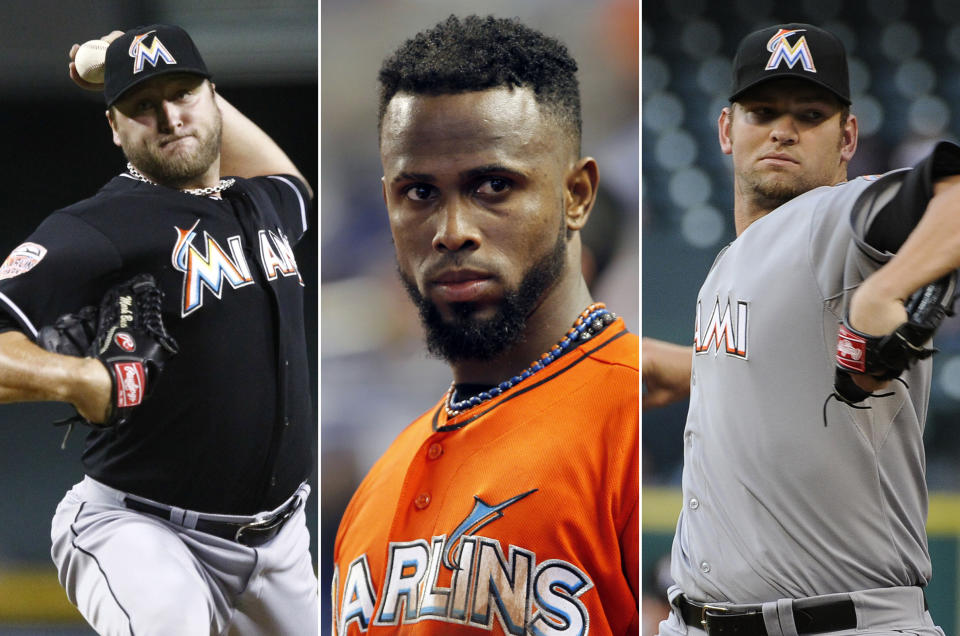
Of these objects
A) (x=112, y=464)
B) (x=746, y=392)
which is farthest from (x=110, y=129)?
(x=746, y=392)

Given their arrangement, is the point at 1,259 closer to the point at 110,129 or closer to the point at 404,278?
the point at 110,129

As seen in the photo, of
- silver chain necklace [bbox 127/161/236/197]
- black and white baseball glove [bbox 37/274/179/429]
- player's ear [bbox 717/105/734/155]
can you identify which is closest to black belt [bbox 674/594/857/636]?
player's ear [bbox 717/105/734/155]

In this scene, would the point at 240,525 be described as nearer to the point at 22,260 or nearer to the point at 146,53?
the point at 22,260

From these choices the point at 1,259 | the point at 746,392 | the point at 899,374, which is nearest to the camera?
the point at 899,374

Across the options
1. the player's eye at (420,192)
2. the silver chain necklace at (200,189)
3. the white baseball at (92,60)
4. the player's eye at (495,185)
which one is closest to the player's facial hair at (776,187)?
the player's eye at (495,185)

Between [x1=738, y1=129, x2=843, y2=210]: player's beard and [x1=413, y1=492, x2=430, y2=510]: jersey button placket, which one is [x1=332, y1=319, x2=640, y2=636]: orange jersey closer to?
[x1=413, y1=492, x2=430, y2=510]: jersey button placket

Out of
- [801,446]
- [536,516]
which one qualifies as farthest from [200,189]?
[801,446]
